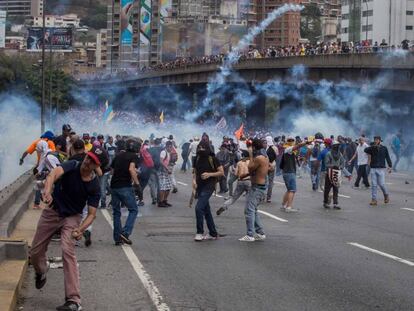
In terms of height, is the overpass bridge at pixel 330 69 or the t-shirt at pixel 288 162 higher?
the overpass bridge at pixel 330 69

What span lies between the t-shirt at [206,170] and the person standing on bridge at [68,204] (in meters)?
5.85

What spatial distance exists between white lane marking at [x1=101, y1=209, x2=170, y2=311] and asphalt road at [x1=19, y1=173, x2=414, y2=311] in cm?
1

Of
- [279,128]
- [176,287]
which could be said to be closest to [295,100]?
[279,128]

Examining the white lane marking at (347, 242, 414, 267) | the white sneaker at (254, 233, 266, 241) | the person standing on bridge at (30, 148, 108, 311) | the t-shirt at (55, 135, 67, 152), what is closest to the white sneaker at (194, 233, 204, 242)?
the white sneaker at (254, 233, 266, 241)

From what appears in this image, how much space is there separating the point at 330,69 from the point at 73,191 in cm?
4750

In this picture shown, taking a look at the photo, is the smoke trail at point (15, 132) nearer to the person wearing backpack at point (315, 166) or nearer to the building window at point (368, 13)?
the person wearing backpack at point (315, 166)

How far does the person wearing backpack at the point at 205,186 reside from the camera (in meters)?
A: 15.3

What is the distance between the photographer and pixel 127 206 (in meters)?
14.9

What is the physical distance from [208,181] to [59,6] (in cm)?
17389

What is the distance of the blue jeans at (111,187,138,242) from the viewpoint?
14.7 metres

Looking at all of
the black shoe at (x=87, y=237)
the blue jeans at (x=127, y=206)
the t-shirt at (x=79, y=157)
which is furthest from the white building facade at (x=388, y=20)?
the t-shirt at (x=79, y=157)

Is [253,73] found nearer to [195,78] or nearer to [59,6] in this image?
[195,78]

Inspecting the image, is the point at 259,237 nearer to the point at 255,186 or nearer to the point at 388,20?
the point at 255,186

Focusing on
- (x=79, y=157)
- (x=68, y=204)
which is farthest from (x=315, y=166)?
(x=68, y=204)
